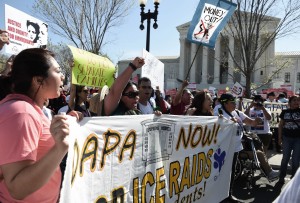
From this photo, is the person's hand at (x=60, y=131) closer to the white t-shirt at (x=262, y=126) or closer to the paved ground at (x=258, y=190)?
the paved ground at (x=258, y=190)

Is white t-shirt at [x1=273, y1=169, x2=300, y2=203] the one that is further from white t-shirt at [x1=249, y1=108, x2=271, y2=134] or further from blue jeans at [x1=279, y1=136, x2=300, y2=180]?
white t-shirt at [x1=249, y1=108, x2=271, y2=134]

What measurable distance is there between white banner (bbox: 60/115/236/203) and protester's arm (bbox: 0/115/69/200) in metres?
0.52

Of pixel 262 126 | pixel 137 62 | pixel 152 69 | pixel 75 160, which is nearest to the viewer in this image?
pixel 75 160

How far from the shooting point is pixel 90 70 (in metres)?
3.08

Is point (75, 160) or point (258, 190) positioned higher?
point (75, 160)

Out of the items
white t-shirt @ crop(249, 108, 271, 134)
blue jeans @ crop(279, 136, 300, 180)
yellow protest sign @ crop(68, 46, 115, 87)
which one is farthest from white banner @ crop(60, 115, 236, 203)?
white t-shirt @ crop(249, 108, 271, 134)

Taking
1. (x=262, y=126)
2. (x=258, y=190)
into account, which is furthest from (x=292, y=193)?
Answer: (x=262, y=126)

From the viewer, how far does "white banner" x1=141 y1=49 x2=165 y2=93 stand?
483cm

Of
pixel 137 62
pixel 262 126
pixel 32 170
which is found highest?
pixel 137 62

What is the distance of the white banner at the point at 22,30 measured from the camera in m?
5.07

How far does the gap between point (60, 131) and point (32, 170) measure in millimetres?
205

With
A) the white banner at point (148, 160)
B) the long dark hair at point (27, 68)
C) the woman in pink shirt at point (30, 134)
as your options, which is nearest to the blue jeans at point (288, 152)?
the white banner at point (148, 160)

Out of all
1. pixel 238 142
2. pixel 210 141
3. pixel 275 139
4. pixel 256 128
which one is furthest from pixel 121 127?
pixel 275 139

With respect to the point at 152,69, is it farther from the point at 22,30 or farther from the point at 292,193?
the point at 292,193
